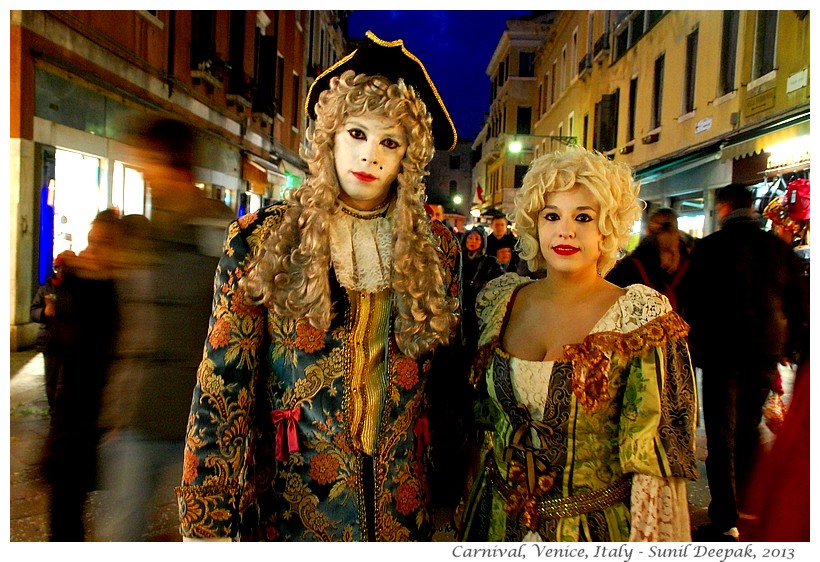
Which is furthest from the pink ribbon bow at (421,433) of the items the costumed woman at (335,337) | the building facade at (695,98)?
the building facade at (695,98)

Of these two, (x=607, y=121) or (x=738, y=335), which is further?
(x=607, y=121)

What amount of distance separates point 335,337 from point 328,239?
0.74 feet

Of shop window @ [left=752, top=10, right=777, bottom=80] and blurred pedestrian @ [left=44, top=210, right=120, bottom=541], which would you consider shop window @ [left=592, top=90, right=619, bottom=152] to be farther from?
blurred pedestrian @ [left=44, top=210, right=120, bottom=541]

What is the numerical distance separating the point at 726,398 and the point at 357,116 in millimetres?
2521

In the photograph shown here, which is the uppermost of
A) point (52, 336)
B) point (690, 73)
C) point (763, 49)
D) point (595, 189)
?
point (690, 73)

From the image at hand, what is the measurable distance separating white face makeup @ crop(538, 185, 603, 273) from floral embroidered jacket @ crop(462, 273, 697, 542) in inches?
5.6

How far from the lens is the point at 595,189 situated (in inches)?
57.4

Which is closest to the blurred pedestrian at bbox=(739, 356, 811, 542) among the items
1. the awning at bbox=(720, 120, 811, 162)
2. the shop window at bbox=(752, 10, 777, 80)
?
the awning at bbox=(720, 120, 811, 162)

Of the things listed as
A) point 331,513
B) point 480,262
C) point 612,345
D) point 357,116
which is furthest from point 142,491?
point 480,262

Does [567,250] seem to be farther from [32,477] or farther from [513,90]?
[513,90]

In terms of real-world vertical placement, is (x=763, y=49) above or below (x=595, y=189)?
above

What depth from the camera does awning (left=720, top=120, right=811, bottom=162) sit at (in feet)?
17.1

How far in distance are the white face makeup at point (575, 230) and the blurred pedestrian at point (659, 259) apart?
2.15 metres

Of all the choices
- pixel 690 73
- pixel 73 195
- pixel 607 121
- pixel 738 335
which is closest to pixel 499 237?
pixel 738 335
